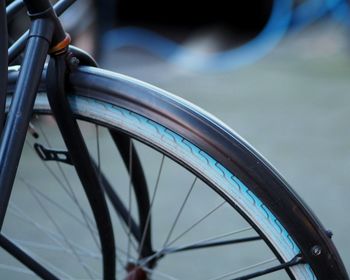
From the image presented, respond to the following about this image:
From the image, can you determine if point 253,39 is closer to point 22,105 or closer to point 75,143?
point 75,143

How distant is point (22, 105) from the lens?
114 cm

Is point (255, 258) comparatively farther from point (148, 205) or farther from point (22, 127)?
point (22, 127)

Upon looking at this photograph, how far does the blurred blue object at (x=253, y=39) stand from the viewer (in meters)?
6.48

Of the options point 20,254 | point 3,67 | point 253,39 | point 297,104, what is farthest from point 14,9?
point 253,39

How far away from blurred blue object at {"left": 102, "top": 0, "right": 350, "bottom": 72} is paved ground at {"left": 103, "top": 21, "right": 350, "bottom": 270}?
0.14 metres

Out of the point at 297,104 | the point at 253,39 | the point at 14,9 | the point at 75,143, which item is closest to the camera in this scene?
the point at 75,143

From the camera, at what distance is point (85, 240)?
2.68 m

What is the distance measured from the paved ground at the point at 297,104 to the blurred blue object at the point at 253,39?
0.47 feet

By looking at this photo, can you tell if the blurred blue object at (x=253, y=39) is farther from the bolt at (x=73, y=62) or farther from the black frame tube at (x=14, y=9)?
the bolt at (x=73, y=62)

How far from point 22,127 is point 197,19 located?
6584mm

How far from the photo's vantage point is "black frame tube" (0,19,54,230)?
1111mm

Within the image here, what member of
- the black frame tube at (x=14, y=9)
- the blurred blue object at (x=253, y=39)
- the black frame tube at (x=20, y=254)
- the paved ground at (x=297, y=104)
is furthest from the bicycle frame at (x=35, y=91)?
the blurred blue object at (x=253, y=39)

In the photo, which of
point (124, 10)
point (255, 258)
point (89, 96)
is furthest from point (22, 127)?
point (124, 10)

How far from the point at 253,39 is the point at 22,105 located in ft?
20.3
